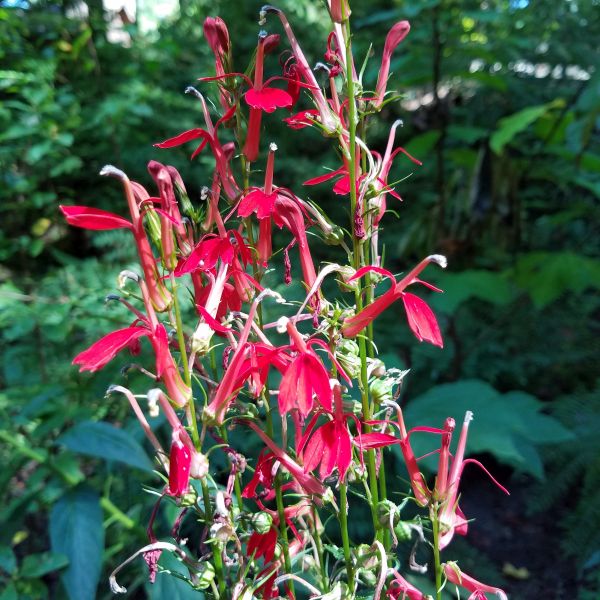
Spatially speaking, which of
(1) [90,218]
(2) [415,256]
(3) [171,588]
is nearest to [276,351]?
(1) [90,218]

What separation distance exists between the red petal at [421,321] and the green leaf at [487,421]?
0.61 meters

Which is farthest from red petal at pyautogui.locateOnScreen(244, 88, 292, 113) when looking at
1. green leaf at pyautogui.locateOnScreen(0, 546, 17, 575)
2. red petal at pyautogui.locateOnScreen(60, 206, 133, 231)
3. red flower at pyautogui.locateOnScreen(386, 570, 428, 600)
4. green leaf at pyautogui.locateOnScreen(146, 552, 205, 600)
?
green leaf at pyautogui.locateOnScreen(0, 546, 17, 575)

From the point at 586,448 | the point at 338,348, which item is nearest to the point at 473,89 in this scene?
the point at 586,448

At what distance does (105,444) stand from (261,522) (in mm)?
391

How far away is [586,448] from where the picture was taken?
129 cm

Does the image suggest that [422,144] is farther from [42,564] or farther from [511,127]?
[42,564]

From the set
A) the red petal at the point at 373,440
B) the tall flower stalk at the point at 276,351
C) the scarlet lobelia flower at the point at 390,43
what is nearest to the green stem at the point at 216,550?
the tall flower stalk at the point at 276,351

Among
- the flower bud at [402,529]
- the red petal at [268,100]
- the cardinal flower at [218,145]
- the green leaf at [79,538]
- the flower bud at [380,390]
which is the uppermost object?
the red petal at [268,100]

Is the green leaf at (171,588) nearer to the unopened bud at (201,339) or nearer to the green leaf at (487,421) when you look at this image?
the unopened bud at (201,339)

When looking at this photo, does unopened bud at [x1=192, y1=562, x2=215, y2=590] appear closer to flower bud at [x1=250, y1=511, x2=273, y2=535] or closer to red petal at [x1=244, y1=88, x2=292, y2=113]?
flower bud at [x1=250, y1=511, x2=273, y2=535]

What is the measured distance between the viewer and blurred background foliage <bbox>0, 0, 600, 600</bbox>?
948 millimetres

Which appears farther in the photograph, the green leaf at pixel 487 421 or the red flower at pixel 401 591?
the green leaf at pixel 487 421

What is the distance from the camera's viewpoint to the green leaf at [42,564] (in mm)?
690

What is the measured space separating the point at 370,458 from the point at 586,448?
1135mm
